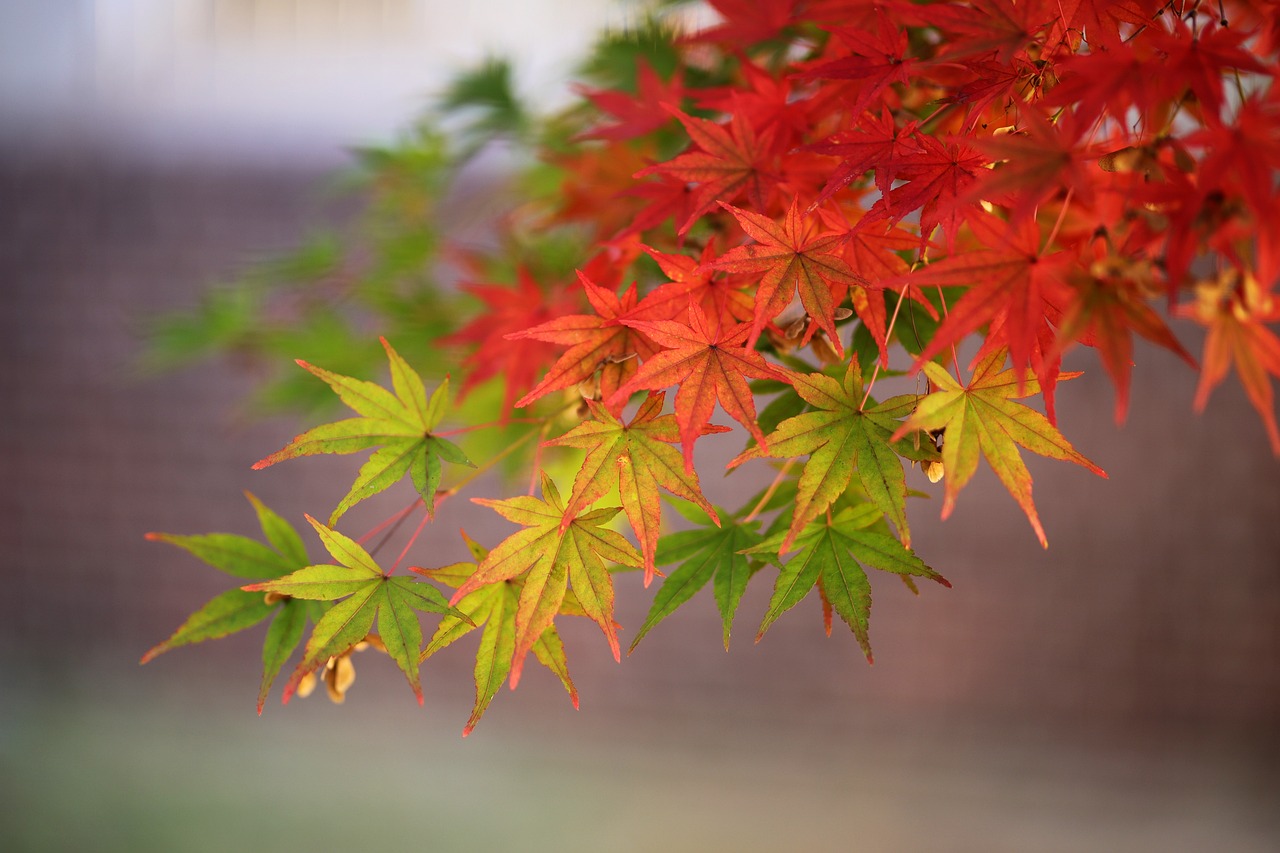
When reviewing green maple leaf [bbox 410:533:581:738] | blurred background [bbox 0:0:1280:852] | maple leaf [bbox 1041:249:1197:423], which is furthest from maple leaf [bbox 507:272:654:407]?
blurred background [bbox 0:0:1280:852]

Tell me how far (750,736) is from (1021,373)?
1.67m

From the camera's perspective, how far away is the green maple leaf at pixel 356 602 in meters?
0.47

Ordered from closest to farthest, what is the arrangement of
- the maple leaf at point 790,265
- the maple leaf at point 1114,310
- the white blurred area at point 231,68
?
the maple leaf at point 1114,310 < the maple leaf at point 790,265 < the white blurred area at point 231,68

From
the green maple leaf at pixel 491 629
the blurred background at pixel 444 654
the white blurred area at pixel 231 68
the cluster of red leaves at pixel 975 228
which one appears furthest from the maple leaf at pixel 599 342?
the white blurred area at pixel 231 68

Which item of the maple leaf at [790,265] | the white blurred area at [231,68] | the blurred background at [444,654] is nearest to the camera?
the maple leaf at [790,265]

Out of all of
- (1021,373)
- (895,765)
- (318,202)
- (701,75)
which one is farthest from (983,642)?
(318,202)

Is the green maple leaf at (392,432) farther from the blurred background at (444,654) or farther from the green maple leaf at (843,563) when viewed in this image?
the blurred background at (444,654)

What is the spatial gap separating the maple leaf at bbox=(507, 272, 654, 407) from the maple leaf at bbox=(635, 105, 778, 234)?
0.29 ft

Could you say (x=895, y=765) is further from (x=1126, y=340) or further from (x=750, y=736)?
(x=1126, y=340)

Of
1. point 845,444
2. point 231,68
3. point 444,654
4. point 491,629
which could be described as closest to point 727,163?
point 845,444

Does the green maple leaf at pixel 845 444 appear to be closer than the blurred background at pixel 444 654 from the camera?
Yes

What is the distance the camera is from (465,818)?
172cm

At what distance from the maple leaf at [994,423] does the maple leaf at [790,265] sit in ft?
0.22

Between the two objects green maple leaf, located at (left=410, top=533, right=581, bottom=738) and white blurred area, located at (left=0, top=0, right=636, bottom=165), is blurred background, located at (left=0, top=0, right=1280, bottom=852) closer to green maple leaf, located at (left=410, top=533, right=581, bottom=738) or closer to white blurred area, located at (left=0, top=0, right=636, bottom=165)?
white blurred area, located at (left=0, top=0, right=636, bottom=165)
